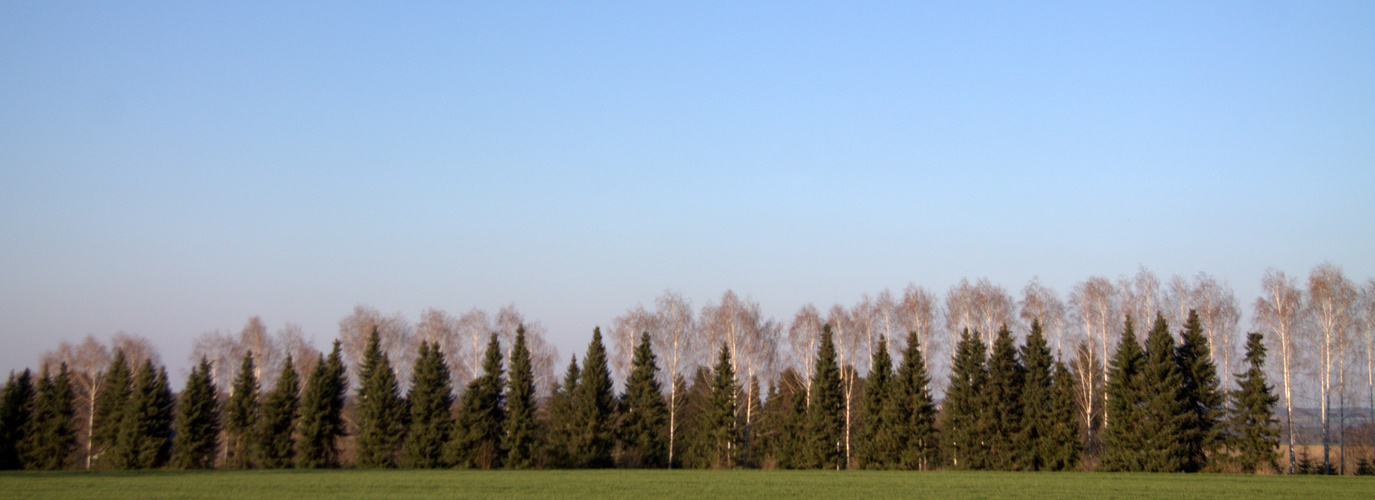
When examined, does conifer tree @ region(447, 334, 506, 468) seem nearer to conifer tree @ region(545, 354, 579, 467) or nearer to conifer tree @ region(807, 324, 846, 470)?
conifer tree @ region(545, 354, 579, 467)

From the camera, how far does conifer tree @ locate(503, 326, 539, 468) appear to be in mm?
58000

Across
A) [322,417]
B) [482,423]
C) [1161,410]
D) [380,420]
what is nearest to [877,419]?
[1161,410]

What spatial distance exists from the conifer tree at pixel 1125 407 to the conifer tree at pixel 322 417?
46.3 meters

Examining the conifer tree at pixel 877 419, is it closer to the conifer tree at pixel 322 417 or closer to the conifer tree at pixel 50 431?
the conifer tree at pixel 322 417

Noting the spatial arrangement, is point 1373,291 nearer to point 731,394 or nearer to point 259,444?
point 731,394

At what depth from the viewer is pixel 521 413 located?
192ft

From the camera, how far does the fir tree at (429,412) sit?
58625 millimetres

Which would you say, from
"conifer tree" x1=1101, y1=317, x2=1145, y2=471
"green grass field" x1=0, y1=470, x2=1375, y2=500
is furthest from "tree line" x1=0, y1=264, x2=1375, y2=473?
"green grass field" x1=0, y1=470, x2=1375, y2=500

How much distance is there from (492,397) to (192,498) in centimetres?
3395

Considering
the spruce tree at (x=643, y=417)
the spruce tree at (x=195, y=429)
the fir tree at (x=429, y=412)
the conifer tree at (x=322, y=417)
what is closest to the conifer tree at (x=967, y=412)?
the spruce tree at (x=643, y=417)

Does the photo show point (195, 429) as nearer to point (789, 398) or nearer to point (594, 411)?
point (594, 411)

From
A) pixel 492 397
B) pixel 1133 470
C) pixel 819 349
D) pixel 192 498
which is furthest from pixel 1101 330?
Result: pixel 192 498

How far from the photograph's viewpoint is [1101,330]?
2290 inches

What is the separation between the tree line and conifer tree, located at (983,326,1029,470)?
110 mm
